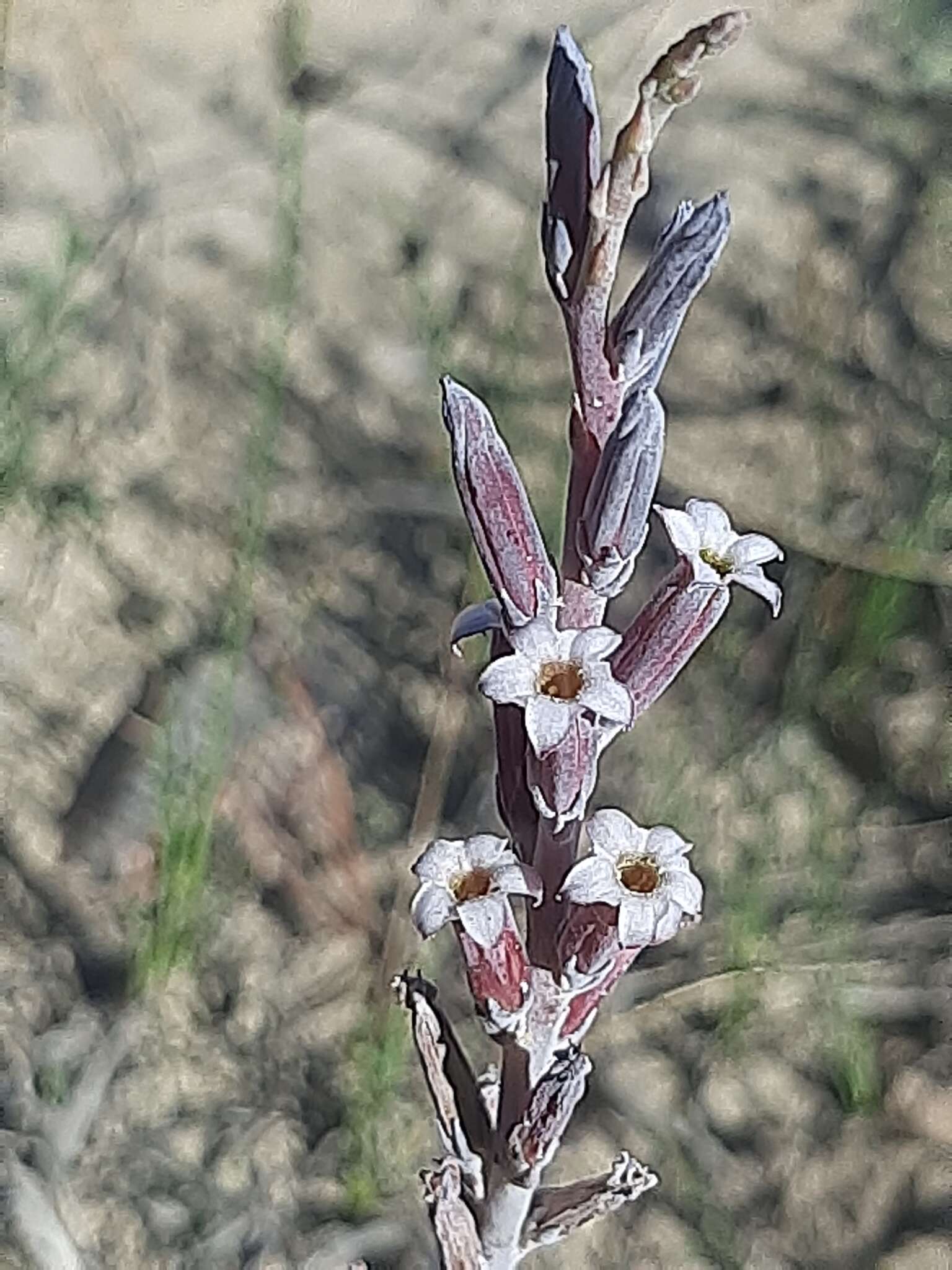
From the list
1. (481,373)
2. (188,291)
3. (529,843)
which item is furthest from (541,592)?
(188,291)

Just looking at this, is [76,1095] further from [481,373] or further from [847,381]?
[847,381]

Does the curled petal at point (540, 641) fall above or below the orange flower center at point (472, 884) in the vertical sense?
above

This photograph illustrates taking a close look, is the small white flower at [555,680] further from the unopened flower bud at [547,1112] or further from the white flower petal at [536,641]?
the unopened flower bud at [547,1112]

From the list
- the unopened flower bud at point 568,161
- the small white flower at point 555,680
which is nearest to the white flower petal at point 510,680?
the small white flower at point 555,680

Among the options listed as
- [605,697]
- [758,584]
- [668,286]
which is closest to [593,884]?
[605,697]

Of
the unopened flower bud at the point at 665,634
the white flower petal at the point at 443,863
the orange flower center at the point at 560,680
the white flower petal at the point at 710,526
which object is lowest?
the white flower petal at the point at 443,863

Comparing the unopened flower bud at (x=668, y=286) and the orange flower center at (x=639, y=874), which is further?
the orange flower center at (x=639, y=874)

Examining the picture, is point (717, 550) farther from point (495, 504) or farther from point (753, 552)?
point (495, 504)
